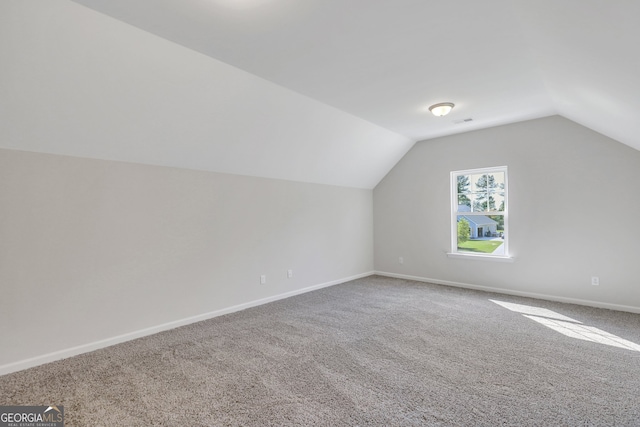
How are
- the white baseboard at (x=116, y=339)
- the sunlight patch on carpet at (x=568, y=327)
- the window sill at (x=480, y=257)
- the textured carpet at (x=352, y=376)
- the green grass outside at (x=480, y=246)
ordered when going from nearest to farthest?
1. the textured carpet at (x=352, y=376)
2. the white baseboard at (x=116, y=339)
3. the sunlight patch on carpet at (x=568, y=327)
4. the window sill at (x=480, y=257)
5. the green grass outside at (x=480, y=246)

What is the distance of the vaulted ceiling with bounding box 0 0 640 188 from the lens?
197 cm

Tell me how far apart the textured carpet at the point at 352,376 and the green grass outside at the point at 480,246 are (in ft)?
4.82

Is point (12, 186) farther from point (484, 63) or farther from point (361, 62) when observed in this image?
point (484, 63)

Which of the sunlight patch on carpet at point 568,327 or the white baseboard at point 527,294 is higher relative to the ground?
the white baseboard at point 527,294

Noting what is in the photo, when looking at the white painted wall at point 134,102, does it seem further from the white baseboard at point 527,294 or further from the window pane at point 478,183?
the white baseboard at point 527,294

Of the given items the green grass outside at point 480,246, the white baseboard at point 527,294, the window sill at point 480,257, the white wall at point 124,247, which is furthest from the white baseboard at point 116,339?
the green grass outside at point 480,246

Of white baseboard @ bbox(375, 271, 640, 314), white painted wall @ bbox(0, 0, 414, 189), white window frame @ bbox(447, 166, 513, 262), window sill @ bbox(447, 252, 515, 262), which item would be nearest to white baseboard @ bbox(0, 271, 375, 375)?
white painted wall @ bbox(0, 0, 414, 189)

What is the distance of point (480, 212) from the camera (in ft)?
16.8

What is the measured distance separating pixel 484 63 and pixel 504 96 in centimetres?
102

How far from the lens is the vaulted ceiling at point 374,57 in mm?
1974

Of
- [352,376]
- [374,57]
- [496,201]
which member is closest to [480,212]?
[496,201]

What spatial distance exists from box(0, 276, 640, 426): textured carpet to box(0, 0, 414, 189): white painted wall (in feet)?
6.30

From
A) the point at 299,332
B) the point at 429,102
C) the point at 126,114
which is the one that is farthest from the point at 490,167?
the point at 126,114

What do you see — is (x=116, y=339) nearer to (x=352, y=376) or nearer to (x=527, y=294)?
(x=352, y=376)
